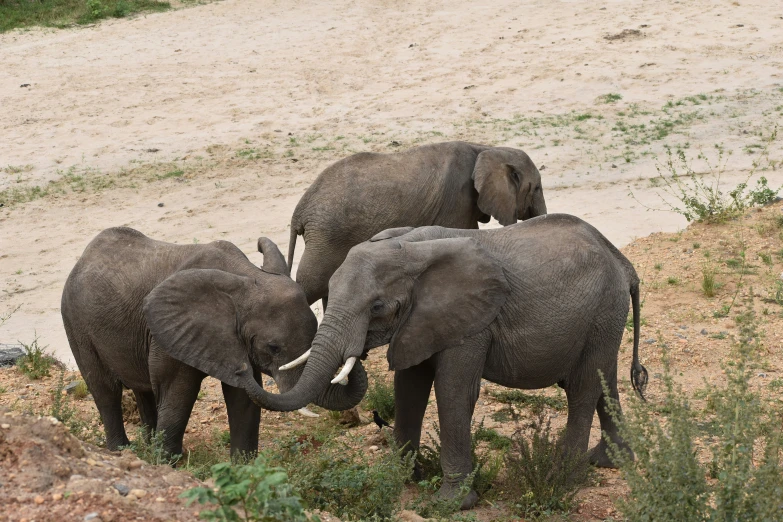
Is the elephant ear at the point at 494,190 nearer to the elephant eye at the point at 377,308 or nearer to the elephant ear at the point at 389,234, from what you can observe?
the elephant ear at the point at 389,234

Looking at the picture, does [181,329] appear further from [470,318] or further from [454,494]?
[454,494]

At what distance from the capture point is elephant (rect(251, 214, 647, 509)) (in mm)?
Result: 6055

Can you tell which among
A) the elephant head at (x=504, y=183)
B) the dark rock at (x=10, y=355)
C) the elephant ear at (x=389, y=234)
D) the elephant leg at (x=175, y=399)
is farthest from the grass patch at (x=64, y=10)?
the elephant ear at (x=389, y=234)

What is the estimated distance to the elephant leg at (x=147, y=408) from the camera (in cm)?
730

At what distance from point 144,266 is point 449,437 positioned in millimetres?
2133

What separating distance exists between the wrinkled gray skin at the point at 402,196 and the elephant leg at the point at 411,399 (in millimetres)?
2717

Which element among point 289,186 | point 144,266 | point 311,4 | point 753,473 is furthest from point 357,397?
point 311,4

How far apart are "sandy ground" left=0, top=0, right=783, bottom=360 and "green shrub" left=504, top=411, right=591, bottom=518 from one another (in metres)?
5.93

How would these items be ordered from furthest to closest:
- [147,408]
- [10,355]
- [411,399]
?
[10,355], [147,408], [411,399]

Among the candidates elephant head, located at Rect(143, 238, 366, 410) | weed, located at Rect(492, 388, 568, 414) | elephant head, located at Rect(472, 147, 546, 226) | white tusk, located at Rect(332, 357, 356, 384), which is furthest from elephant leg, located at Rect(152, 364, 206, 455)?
elephant head, located at Rect(472, 147, 546, 226)

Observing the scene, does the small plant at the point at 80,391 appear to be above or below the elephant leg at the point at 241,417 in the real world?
below

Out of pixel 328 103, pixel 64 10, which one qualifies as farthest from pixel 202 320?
pixel 64 10

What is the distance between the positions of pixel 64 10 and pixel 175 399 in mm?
16230

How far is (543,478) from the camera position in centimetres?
651
